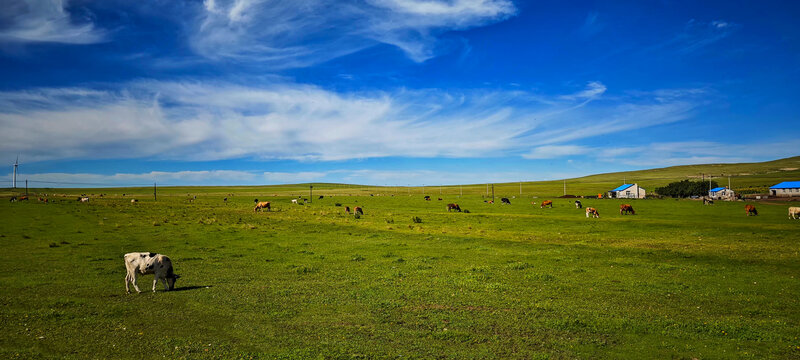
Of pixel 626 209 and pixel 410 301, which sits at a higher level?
pixel 626 209

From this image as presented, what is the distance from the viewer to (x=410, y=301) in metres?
13.6

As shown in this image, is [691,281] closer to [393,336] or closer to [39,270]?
[393,336]

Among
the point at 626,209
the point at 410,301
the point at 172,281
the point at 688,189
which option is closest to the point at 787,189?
the point at 688,189

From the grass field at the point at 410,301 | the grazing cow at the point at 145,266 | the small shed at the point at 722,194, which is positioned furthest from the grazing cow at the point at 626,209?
the grazing cow at the point at 145,266

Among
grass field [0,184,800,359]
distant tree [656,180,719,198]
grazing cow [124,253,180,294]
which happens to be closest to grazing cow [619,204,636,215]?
grass field [0,184,800,359]

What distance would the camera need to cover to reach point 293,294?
14555mm

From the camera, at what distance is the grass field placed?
959cm

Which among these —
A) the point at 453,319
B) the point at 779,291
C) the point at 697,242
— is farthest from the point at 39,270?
the point at 697,242

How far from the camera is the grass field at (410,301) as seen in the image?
31.5 ft

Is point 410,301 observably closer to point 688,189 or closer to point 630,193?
point 630,193

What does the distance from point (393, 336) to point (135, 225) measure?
1572 inches

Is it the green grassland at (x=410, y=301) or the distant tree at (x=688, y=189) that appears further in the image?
the distant tree at (x=688, y=189)

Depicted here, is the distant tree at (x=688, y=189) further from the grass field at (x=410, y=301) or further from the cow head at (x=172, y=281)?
the cow head at (x=172, y=281)

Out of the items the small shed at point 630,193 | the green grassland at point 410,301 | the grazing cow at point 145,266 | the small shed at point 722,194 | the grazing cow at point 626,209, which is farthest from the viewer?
the small shed at point 630,193
